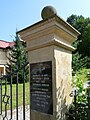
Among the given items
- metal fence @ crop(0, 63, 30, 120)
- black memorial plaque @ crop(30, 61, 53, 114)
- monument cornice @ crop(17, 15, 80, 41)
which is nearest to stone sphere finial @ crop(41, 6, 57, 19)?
monument cornice @ crop(17, 15, 80, 41)

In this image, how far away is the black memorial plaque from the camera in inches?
123

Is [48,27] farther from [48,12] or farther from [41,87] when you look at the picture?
[41,87]

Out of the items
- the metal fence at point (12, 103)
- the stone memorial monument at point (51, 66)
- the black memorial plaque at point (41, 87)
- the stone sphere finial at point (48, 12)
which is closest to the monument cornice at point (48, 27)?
the stone memorial monument at point (51, 66)

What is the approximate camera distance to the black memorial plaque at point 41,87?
10.2 ft

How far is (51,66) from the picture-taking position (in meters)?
3.09

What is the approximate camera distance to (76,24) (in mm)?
53656

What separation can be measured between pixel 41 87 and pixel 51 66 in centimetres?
36

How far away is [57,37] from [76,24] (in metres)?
51.7

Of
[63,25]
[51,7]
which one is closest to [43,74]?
[63,25]

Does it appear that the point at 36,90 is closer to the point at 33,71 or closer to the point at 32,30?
the point at 33,71

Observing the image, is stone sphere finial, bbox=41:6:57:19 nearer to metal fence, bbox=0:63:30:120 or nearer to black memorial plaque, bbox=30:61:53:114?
black memorial plaque, bbox=30:61:53:114

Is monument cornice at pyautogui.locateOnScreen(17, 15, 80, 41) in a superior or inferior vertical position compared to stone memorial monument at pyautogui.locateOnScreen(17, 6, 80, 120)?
superior

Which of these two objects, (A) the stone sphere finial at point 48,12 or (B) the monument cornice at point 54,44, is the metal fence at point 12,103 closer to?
Result: (B) the monument cornice at point 54,44

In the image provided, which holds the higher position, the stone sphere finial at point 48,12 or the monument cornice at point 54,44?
the stone sphere finial at point 48,12
